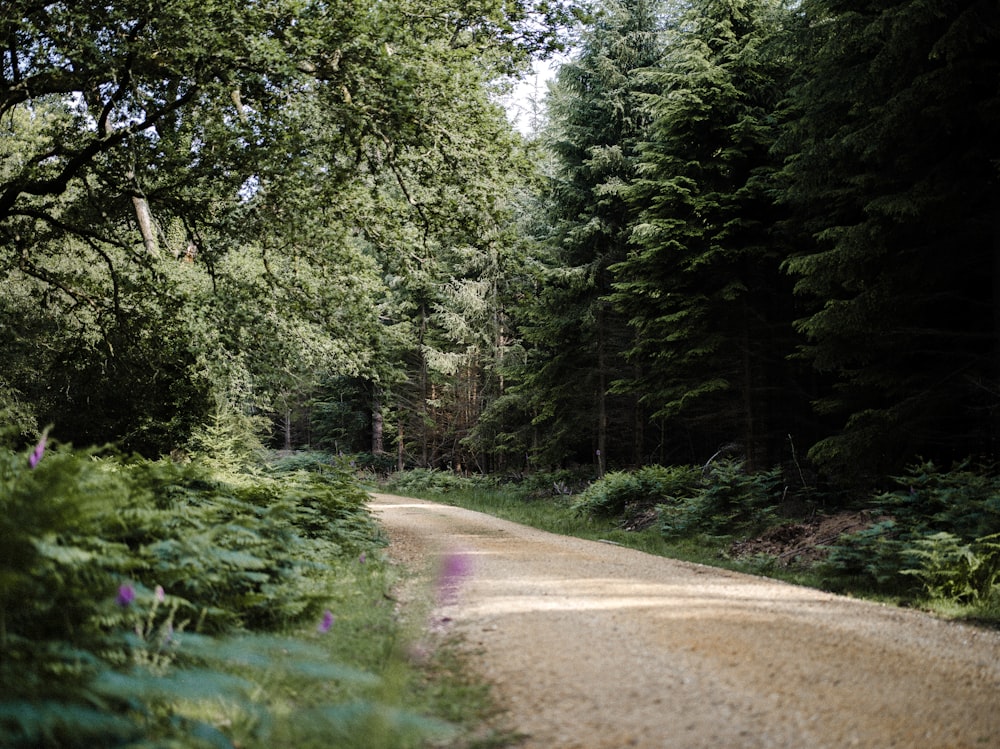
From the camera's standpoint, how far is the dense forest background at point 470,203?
9.65 meters

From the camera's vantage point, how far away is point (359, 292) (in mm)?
13375

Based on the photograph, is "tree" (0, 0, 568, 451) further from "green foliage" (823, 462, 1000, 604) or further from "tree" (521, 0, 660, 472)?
"tree" (521, 0, 660, 472)

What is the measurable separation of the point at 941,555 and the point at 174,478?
7.65m

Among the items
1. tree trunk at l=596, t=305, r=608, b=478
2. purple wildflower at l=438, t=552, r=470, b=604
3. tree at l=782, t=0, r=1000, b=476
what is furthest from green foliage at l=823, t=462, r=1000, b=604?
tree trunk at l=596, t=305, r=608, b=478

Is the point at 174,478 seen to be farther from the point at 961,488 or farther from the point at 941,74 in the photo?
the point at 941,74

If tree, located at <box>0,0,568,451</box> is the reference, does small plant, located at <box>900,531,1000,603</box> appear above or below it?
below

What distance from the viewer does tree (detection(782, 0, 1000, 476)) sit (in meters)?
9.73

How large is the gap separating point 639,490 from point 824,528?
18.0 ft

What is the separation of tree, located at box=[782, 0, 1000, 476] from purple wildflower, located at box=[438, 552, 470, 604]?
594cm

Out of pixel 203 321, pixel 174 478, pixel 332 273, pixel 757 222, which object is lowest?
pixel 174 478

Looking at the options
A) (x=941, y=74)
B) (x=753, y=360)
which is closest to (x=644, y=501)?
(x=753, y=360)

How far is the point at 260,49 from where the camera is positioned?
8.64 meters

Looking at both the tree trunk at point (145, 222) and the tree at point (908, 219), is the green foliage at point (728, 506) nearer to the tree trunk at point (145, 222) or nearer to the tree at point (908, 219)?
the tree at point (908, 219)

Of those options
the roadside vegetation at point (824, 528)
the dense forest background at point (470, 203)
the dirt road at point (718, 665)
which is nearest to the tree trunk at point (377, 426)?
the dense forest background at point (470, 203)
